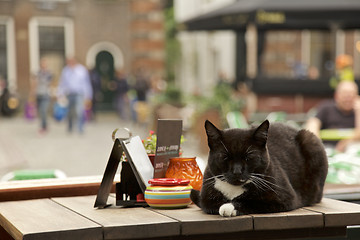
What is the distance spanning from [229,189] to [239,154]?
0.14 meters

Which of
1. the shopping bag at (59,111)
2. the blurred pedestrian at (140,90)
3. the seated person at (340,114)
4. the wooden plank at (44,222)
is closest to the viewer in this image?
the wooden plank at (44,222)

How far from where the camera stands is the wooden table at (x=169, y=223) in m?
2.28

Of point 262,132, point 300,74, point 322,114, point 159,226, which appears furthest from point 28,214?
point 300,74

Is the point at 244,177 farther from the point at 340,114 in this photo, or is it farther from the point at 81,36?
the point at 81,36

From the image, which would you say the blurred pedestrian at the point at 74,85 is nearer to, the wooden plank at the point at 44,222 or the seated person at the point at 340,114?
the seated person at the point at 340,114

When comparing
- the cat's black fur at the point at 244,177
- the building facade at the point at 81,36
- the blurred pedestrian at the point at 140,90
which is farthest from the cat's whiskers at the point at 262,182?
the building facade at the point at 81,36

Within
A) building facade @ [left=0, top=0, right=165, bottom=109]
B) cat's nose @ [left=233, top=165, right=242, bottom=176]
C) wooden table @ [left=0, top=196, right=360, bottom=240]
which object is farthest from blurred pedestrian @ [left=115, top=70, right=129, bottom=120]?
cat's nose @ [left=233, top=165, right=242, bottom=176]

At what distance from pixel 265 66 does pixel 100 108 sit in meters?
9.65

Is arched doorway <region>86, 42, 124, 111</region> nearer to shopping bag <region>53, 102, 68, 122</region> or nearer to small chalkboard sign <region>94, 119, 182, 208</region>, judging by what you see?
shopping bag <region>53, 102, 68, 122</region>

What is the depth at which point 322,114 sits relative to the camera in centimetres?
773

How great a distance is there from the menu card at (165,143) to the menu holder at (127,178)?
7cm

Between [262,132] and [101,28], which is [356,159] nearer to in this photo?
[262,132]

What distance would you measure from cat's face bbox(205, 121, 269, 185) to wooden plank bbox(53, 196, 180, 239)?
264mm

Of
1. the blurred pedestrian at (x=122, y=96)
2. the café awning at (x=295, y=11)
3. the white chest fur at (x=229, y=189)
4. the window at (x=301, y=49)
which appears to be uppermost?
the café awning at (x=295, y=11)
